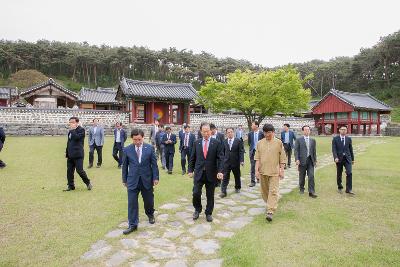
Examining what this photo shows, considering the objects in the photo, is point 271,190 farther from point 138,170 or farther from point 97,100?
point 97,100

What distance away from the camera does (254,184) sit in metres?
9.90

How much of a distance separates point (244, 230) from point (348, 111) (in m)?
36.3

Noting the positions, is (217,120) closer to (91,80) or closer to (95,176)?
(95,176)

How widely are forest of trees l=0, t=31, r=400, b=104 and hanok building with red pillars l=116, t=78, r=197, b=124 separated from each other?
123 feet

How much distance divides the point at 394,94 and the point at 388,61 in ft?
26.4

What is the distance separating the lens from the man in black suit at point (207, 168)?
20.8 ft

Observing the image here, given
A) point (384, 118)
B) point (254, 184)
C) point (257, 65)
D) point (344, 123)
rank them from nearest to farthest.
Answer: point (254, 184), point (344, 123), point (384, 118), point (257, 65)

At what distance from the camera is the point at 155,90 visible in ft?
104

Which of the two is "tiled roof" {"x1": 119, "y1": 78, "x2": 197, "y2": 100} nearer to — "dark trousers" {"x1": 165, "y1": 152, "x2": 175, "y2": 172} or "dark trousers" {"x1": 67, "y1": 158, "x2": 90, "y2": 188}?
"dark trousers" {"x1": 165, "y1": 152, "x2": 175, "y2": 172}

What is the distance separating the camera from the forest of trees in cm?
6019

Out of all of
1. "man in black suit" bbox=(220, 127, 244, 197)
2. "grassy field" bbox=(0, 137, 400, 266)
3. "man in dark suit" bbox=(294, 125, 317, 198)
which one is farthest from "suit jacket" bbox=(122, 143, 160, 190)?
"man in dark suit" bbox=(294, 125, 317, 198)

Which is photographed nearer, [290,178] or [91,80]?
[290,178]

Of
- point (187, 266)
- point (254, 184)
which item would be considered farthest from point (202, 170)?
point (254, 184)

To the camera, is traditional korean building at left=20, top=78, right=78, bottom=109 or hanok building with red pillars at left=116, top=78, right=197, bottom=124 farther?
traditional korean building at left=20, top=78, right=78, bottom=109
